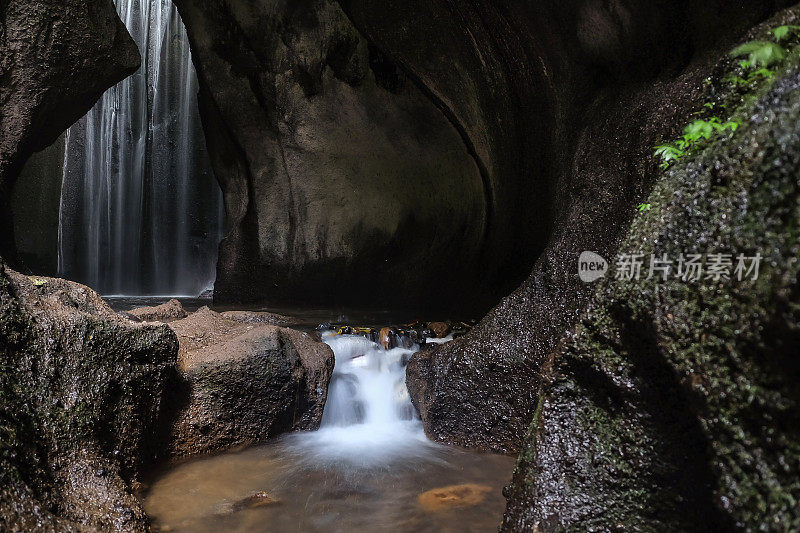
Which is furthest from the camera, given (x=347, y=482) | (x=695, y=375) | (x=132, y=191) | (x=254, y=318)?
(x=132, y=191)

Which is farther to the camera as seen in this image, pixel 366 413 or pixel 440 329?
pixel 440 329

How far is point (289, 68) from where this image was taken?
777 centimetres

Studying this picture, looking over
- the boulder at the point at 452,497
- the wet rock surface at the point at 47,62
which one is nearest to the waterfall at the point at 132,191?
the wet rock surface at the point at 47,62

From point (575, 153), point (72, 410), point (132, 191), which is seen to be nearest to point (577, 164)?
point (575, 153)

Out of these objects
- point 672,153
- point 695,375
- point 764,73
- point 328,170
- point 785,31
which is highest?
point 328,170

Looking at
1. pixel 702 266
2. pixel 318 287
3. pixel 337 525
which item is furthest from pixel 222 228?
A: pixel 702 266

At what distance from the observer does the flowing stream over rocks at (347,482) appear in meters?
2.68

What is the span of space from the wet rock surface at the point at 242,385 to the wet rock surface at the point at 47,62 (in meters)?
3.26

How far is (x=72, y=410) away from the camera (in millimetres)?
2598

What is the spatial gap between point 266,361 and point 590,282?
2123 millimetres

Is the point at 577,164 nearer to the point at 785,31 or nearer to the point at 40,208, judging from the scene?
the point at 785,31

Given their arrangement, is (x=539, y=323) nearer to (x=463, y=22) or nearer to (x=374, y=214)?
(x=463, y=22)

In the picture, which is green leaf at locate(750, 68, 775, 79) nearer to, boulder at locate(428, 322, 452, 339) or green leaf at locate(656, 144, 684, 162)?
green leaf at locate(656, 144, 684, 162)

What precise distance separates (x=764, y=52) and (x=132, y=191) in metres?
13.9
